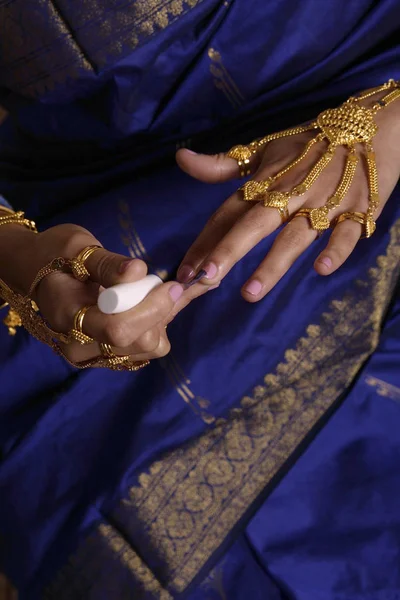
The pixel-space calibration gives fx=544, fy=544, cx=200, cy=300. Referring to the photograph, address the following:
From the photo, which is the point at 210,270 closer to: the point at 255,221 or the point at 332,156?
the point at 255,221

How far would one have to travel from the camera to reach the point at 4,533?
0.75 meters

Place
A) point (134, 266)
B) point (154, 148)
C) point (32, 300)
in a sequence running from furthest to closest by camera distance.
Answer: point (154, 148) → point (32, 300) → point (134, 266)

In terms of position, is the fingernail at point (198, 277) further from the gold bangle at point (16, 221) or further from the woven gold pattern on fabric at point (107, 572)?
the woven gold pattern on fabric at point (107, 572)

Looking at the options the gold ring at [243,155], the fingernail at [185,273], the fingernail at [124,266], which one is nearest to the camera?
the fingernail at [124,266]

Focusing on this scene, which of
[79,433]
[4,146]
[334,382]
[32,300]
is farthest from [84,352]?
[4,146]

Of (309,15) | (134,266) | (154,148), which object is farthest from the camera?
(154,148)

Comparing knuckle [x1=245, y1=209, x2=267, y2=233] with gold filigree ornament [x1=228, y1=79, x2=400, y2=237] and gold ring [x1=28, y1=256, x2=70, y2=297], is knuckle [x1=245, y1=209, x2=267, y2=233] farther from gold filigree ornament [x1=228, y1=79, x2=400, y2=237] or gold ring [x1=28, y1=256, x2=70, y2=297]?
gold ring [x1=28, y1=256, x2=70, y2=297]

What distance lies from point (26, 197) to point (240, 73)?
380mm

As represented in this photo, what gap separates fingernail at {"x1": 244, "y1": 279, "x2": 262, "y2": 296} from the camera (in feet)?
1.78

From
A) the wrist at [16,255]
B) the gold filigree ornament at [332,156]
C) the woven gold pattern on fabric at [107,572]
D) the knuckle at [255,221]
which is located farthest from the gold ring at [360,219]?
the woven gold pattern on fabric at [107,572]

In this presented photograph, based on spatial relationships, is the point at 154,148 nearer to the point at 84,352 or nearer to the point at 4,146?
the point at 4,146

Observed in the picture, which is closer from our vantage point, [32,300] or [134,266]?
[134,266]

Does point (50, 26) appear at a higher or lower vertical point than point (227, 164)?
higher

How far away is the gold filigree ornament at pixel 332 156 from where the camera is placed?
600mm
